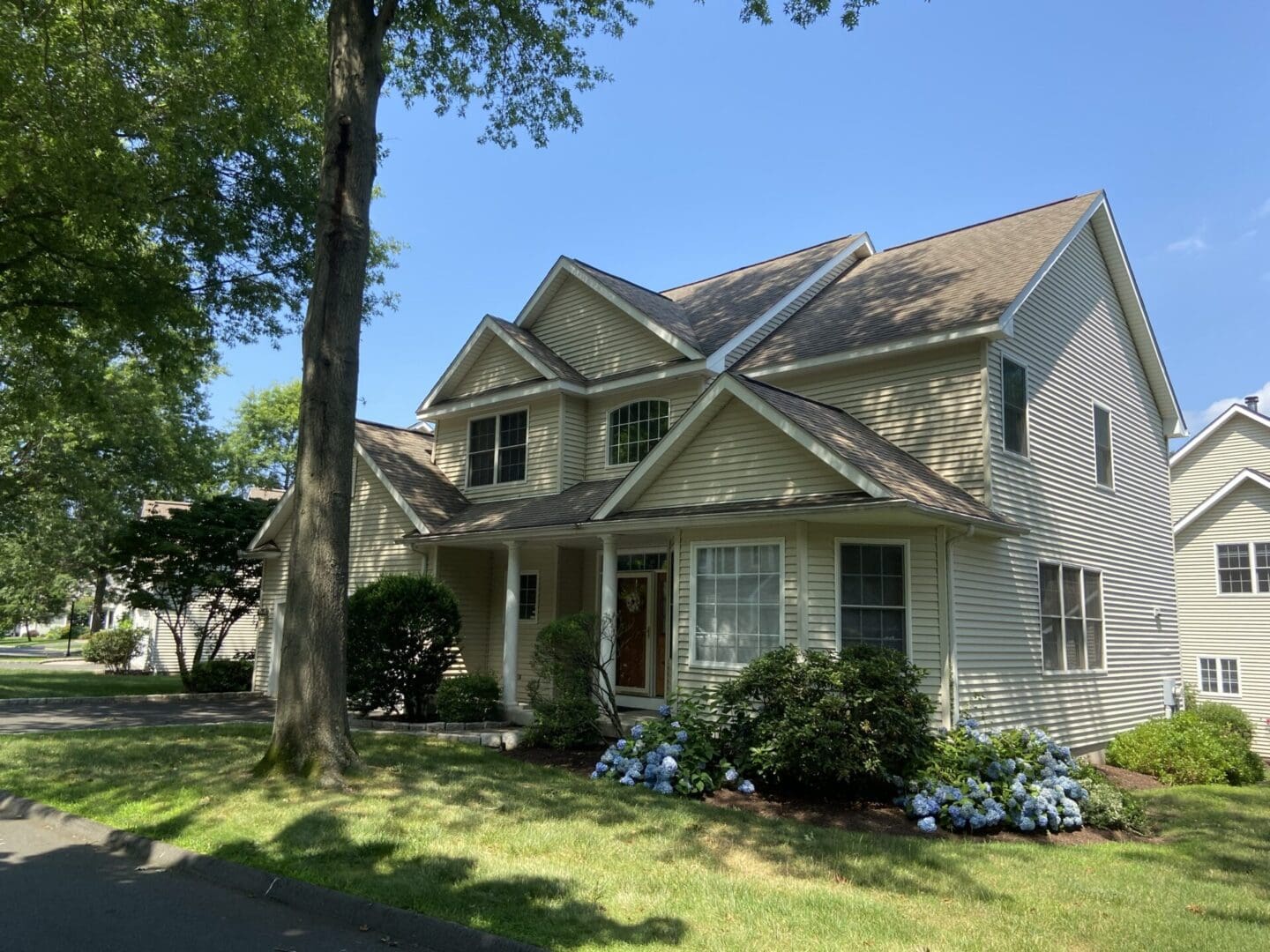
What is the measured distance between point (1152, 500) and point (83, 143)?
65.0 feet

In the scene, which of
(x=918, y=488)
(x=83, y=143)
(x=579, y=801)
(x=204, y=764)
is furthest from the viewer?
(x=83, y=143)

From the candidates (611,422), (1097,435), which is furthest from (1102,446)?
(611,422)

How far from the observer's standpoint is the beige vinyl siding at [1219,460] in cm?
2780

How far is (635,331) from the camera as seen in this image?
55.5ft

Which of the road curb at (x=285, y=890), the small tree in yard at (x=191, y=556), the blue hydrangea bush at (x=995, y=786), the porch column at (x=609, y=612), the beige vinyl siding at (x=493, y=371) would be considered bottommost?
the road curb at (x=285, y=890)

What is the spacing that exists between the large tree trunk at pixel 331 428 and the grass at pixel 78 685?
13.3 metres

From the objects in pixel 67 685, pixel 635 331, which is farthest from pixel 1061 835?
pixel 67 685

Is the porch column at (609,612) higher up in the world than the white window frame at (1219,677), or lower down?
higher up

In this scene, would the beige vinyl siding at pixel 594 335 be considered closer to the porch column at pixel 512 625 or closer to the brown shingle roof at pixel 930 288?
the brown shingle roof at pixel 930 288

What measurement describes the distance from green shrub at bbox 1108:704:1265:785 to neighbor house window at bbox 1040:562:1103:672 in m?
1.29

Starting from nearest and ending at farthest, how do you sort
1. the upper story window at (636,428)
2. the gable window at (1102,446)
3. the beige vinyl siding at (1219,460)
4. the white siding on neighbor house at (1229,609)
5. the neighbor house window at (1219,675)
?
1. the gable window at (1102,446)
2. the upper story window at (636,428)
3. the white siding on neighbor house at (1229,609)
4. the neighbor house window at (1219,675)
5. the beige vinyl siding at (1219,460)

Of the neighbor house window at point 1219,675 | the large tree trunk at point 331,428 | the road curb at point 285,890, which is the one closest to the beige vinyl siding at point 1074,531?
the large tree trunk at point 331,428

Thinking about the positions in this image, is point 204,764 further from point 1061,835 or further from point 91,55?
point 91,55

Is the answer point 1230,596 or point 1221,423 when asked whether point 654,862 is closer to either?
point 1230,596
